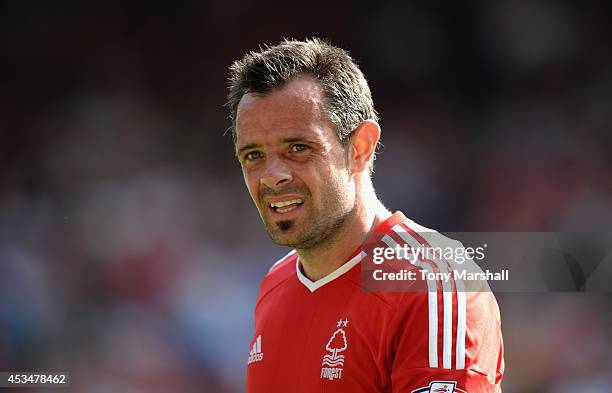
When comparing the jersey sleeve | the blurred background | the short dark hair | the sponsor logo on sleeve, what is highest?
the blurred background

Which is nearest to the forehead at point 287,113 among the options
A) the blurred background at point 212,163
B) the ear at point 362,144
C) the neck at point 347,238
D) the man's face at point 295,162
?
the man's face at point 295,162

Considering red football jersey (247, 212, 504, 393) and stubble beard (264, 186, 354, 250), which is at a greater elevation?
stubble beard (264, 186, 354, 250)

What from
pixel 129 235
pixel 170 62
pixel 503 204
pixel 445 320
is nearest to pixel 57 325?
pixel 129 235

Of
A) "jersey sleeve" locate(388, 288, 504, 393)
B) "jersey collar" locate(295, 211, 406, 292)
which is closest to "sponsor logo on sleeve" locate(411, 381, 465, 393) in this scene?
"jersey sleeve" locate(388, 288, 504, 393)

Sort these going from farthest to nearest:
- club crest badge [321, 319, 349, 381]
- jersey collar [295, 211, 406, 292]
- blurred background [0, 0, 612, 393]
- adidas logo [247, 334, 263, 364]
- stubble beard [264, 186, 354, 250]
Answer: blurred background [0, 0, 612, 393] < adidas logo [247, 334, 263, 364] < jersey collar [295, 211, 406, 292] < stubble beard [264, 186, 354, 250] < club crest badge [321, 319, 349, 381]

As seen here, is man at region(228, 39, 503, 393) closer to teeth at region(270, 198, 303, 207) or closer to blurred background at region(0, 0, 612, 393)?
teeth at region(270, 198, 303, 207)

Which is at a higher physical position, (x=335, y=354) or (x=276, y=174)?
(x=276, y=174)

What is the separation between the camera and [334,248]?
271 centimetres

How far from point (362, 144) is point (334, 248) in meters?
0.35

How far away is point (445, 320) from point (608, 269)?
13.1ft

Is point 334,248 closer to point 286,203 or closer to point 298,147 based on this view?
point 286,203

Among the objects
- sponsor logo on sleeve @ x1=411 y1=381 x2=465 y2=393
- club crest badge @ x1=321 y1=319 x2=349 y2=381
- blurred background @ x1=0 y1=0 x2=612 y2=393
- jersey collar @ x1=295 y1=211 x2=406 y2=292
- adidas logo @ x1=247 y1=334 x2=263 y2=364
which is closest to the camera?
sponsor logo on sleeve @ x1=411 y1=381 x2=465 y2=393

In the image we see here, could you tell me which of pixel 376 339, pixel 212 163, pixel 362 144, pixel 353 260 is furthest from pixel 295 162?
pixel 212 163

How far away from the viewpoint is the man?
222 cm
